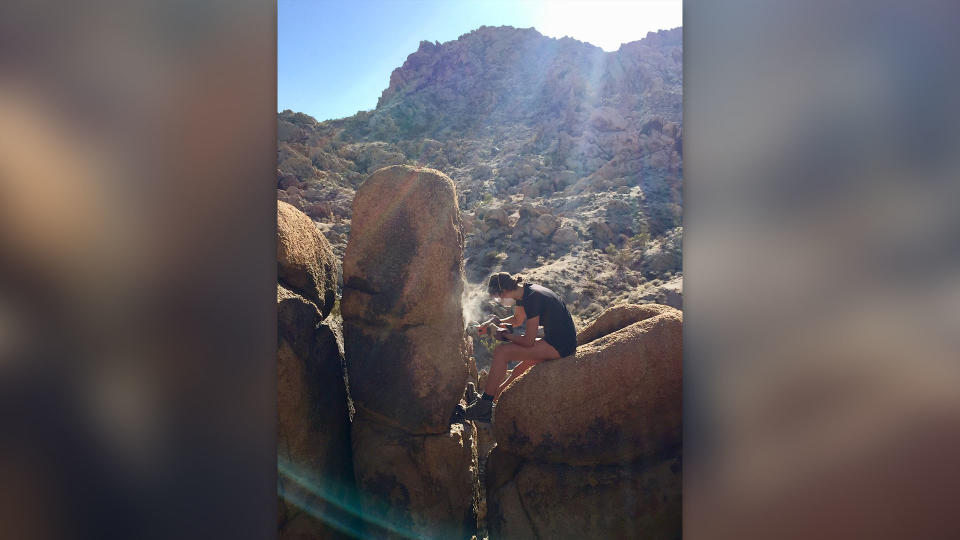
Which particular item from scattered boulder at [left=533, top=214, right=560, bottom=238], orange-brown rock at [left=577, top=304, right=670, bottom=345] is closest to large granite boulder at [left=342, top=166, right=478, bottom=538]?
orange-brown rock at [left=577, top=304, right=670, bottom=345]

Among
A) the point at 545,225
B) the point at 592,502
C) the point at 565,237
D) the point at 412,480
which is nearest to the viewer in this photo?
the point at 592,502

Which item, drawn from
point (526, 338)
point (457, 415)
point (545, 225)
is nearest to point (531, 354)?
point (526, 338)

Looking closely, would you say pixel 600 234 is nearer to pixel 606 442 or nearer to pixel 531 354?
pixel 531 354

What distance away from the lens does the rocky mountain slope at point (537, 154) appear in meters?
13.7

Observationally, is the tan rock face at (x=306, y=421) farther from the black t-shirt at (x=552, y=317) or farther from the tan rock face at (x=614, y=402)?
the black t-shirt at (x=552, y=317)

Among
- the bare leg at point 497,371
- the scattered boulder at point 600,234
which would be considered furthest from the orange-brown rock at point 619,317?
the scattered boulder at point 600,234

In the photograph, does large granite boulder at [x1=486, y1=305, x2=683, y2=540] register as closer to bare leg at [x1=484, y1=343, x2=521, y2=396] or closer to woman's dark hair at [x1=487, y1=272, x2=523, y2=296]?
bare leg at [x1=484, y1=343, x2=521, y2=396]

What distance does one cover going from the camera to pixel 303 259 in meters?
2.91

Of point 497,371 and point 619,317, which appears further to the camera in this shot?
point 497,371

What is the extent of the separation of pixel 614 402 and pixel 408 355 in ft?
3.82

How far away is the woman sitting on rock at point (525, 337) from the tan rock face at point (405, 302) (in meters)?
0.31
